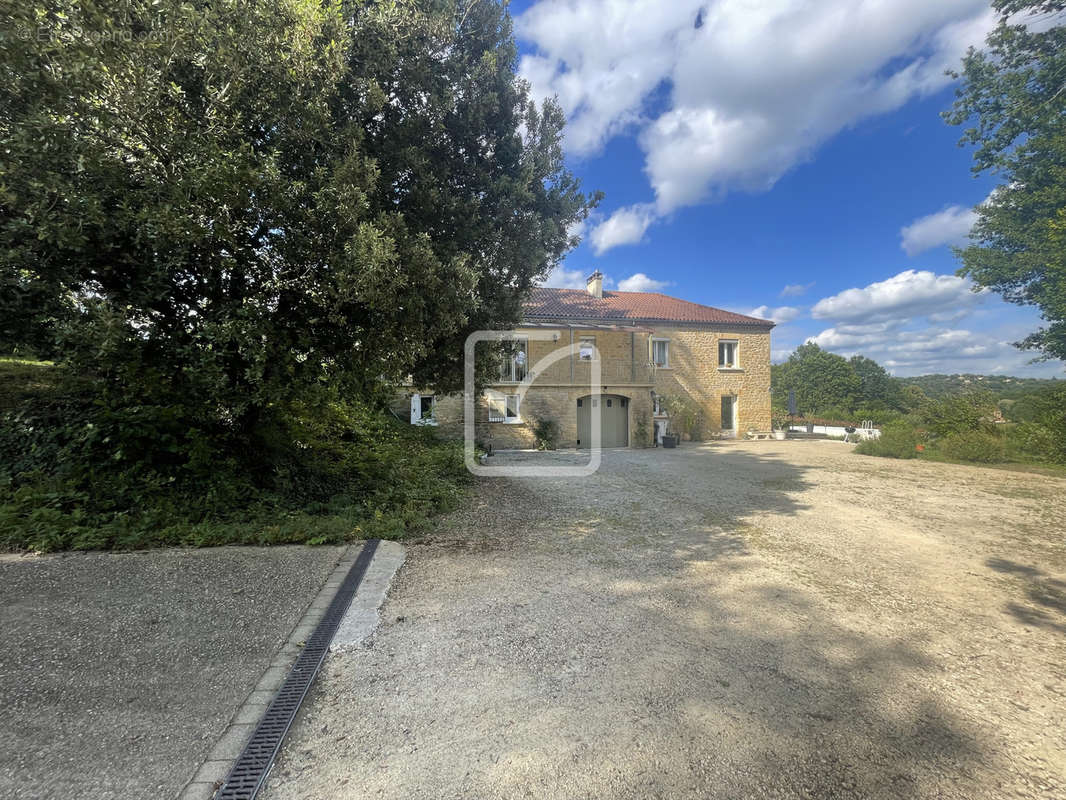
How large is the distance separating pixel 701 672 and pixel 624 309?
60.0ft

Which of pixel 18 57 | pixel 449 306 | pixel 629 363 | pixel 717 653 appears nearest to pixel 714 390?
pixel 629 363

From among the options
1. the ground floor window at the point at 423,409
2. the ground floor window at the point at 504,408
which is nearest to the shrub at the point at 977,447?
the ground floor window at the point at 504,408

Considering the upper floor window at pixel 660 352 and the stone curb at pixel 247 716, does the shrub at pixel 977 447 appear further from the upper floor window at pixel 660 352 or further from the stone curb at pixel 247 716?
the stone curb at pixel 247 716

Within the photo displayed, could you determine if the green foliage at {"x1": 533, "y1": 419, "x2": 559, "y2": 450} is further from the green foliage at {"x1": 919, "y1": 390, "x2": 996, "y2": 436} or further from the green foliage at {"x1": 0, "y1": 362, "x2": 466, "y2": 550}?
the green foliage at {"x1": 919, "y1": 390, "x2": 996, "y2": 436}

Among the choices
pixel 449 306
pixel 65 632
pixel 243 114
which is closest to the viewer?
pixel 65 632

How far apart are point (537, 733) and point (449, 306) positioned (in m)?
5.07

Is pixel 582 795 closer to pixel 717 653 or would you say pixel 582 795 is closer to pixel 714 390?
pixel 717 653

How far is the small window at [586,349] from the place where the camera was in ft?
58.4

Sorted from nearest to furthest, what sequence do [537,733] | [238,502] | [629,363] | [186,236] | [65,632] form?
[537,733] < [65,632] < [186,236] < [238,502] < [629,363]

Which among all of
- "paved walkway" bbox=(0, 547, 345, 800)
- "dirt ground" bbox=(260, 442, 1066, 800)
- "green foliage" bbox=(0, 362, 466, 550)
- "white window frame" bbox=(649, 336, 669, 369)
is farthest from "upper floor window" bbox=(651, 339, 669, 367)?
"paved walkway" bbox=(0, 547, 345, 800)

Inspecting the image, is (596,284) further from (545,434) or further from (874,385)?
(874,385)

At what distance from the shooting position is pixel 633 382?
1833cm

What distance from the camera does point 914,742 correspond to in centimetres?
222

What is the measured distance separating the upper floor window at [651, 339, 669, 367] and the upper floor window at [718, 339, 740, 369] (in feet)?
9.52
